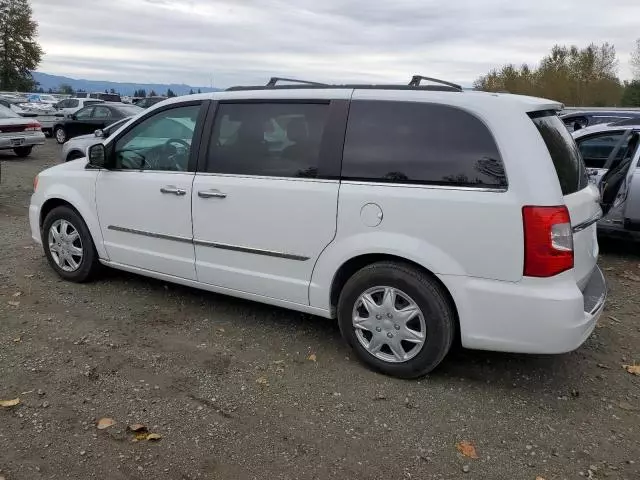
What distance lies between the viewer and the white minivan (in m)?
3.28

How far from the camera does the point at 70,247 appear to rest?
537cm

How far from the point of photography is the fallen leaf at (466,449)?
3031 mm

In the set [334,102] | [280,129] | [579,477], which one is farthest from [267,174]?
[579,477]

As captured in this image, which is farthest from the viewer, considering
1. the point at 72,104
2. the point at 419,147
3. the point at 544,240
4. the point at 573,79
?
the point at 573,79

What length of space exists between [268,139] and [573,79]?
64438mm

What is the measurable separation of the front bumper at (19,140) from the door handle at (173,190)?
12.6 meters

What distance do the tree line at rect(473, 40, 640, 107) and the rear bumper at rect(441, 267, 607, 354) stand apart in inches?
2039

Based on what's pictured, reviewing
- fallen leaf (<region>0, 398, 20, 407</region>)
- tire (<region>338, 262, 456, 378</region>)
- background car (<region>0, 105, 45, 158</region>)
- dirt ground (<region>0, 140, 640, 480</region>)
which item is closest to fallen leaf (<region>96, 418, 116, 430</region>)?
dirt ground (<region>0, 140, 640, 480</region>)

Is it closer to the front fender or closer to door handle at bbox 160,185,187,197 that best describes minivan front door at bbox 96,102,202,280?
door handle at bbox 160,185,187,197

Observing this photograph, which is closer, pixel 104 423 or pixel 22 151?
pixel 104 423

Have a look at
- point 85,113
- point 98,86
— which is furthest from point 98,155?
point 98,86

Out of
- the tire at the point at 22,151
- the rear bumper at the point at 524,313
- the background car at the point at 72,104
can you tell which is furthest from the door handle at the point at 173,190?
the background car at the point at 72,104

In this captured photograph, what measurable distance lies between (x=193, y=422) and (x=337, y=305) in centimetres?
124

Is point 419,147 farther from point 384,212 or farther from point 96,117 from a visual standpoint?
point 96,117
